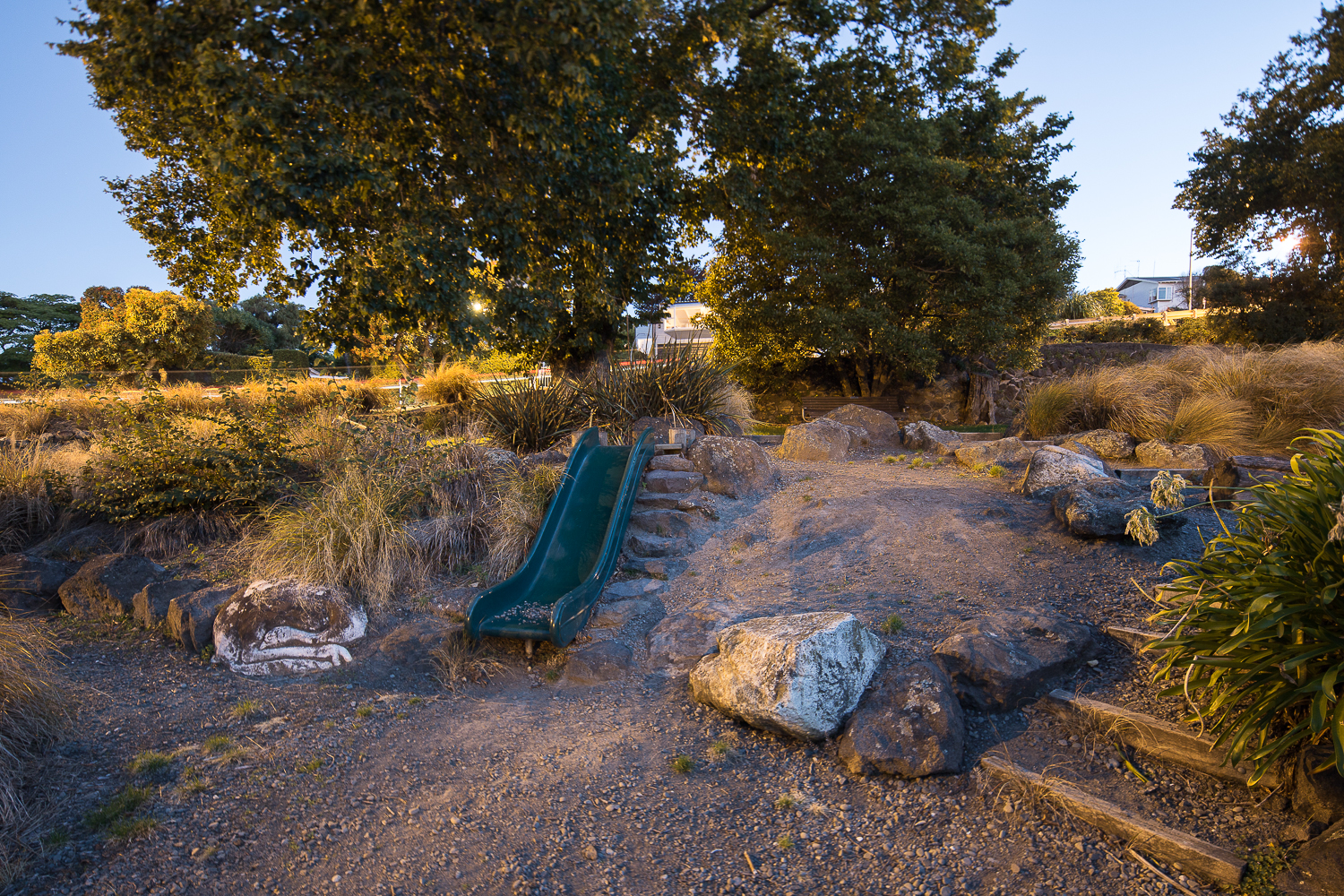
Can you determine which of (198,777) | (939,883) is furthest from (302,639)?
(939,883)

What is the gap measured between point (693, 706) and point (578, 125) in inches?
227

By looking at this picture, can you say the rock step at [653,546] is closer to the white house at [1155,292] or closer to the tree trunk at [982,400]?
the tree trunk at [982,400]

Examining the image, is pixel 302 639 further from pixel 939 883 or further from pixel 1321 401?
pixel 1321 401

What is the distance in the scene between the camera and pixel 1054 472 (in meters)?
6.12

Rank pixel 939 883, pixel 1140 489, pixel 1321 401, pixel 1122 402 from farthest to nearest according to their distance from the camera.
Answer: pixel 1122 402 < pixel 1321 401 < pixel 1140 489 < pixel 939 883

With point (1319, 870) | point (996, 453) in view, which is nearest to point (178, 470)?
point (1319, 870)

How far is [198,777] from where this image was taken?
10.4ft

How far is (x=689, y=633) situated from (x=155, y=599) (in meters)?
3.68

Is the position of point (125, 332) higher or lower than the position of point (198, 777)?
higher

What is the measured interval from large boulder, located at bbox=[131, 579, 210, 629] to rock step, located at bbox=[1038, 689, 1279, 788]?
214 inches

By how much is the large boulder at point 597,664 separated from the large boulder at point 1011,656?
5.91 feet

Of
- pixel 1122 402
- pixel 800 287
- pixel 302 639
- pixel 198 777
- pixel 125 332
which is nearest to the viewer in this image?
pixel 198 777

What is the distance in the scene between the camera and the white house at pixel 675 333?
935 cm

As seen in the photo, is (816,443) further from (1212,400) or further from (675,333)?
(675,333)
